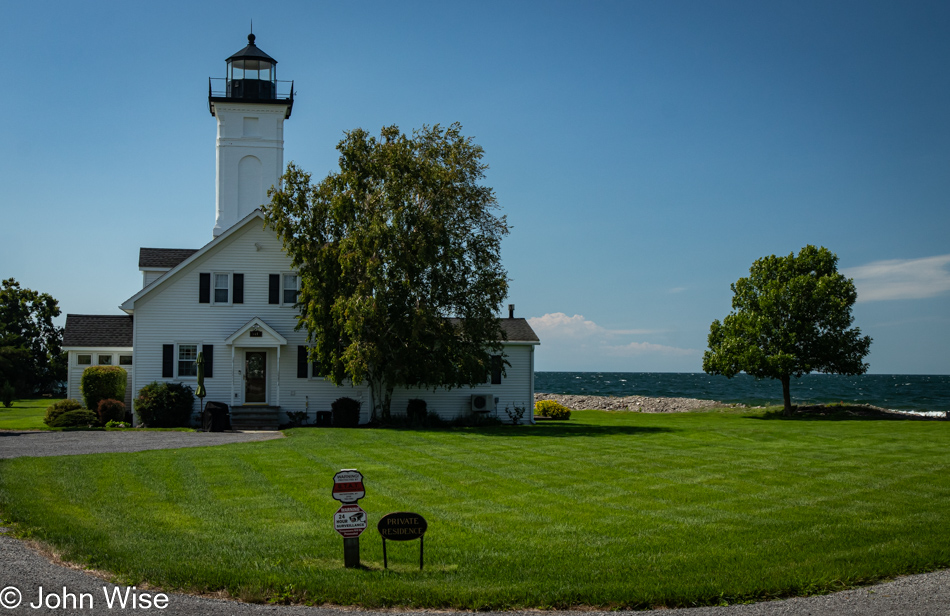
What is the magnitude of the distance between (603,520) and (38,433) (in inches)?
→ 772

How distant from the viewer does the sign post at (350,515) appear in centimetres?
729

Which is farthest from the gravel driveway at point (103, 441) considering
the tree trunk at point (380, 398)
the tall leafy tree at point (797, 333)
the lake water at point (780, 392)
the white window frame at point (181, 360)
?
the lake water at point (780, 392)

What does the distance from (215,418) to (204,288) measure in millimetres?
5506

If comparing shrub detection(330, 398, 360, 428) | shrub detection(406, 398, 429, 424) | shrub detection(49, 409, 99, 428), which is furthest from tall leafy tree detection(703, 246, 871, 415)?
shrub detection(49, 409, 99, 428)

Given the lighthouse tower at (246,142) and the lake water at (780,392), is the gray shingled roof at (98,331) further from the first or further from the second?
the lake water at (780,392)

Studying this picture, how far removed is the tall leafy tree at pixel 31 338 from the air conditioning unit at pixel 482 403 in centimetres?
3672

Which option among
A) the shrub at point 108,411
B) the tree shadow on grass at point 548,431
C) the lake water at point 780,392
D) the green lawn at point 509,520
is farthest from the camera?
the lake water at point 780,392

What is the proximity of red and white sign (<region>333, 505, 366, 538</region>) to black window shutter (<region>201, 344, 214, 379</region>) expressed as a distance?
21.5 m

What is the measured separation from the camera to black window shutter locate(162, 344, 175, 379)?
26891 mm

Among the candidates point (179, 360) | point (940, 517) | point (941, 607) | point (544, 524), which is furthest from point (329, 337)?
point (941, 607)

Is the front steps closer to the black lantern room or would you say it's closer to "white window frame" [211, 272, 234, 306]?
"white window frame" [211, 272, 234, 306]

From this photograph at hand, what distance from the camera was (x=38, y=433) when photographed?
2231 cm

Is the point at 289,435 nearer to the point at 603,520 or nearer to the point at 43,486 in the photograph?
the point at 43,486

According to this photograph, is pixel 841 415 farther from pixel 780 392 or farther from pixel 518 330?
pixel 780 392
